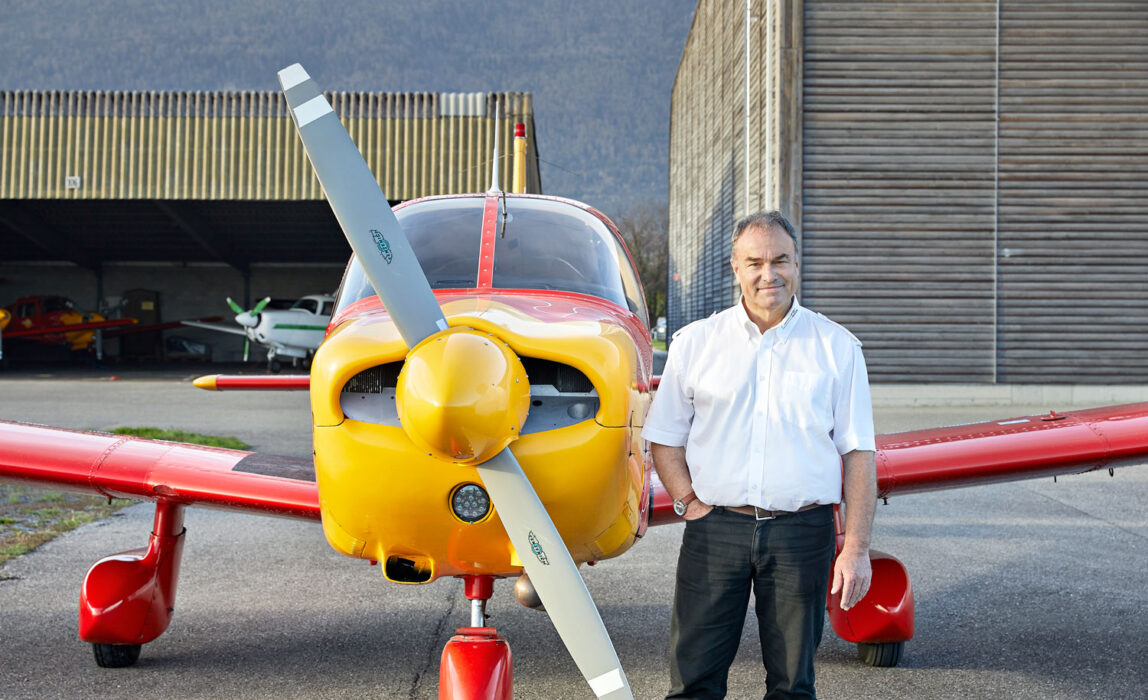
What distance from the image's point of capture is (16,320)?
30.4m

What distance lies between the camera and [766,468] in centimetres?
248

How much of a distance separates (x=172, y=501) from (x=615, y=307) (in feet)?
6.89

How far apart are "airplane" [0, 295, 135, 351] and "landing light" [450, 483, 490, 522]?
3215 centimetres

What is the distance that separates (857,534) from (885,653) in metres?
1.99

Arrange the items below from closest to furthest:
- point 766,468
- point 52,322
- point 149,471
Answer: point 766,468, point 149,471, point 52,322

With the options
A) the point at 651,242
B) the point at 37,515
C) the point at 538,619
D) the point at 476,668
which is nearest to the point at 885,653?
the point at 538,619

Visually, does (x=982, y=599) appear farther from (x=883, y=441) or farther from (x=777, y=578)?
(x=777, y=578)

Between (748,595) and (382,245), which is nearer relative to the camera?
(748,595)

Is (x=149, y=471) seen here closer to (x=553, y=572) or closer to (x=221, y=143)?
(x=553, y=572)

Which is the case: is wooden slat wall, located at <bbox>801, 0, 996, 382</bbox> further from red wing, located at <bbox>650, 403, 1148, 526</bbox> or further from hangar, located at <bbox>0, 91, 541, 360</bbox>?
red wing, located at <bbox>650, 403, 1148, 526</bbox>

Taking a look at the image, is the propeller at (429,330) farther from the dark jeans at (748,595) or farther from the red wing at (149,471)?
the red wing at (149,471)

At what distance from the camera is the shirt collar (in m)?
2.57

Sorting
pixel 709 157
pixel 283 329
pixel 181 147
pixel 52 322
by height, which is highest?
pixel 709 157

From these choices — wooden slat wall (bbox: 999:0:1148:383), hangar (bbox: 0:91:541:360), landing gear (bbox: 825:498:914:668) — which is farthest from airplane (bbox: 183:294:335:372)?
landing gear (bbox: 825:498:914:668)
